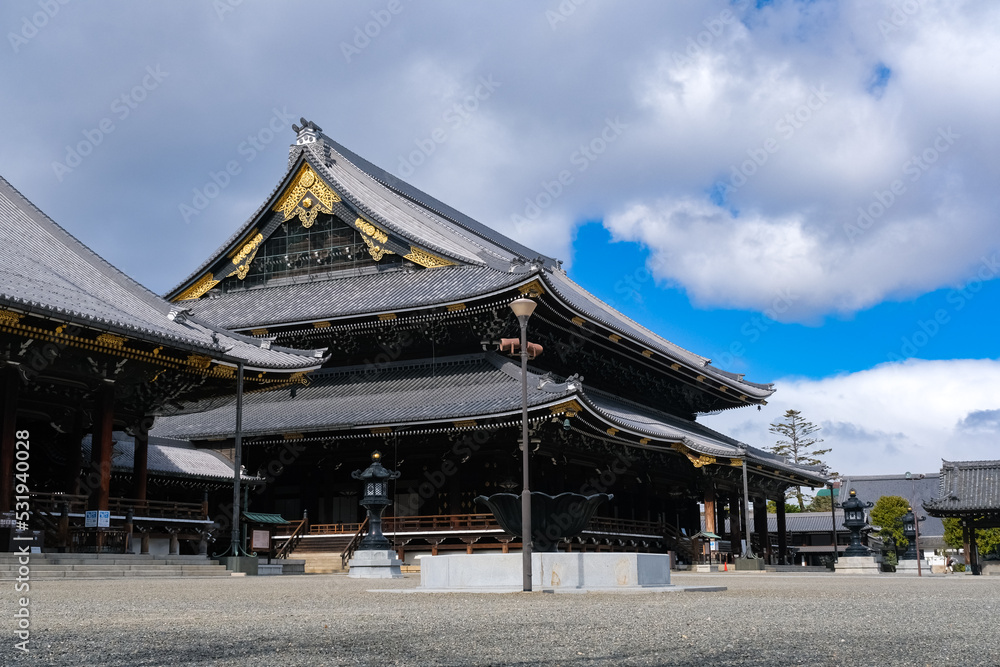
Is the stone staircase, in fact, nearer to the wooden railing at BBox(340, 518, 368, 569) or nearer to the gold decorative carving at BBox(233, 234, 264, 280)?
the wooden railing at BBox(340, 518, 368, 569)

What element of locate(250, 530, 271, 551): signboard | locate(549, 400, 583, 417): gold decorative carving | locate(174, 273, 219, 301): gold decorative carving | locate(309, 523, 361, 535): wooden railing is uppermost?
locate(174, 273, 219, 301): gold decorative carving

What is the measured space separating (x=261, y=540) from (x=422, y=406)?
6424 mm

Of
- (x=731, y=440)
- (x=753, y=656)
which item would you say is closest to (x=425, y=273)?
(x=731, y=440)

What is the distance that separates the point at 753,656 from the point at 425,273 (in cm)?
2999

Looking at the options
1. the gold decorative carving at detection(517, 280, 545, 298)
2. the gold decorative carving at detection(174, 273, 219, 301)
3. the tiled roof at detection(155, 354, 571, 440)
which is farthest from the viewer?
the gold decorative carving at detection(174, 273, 219, 301)

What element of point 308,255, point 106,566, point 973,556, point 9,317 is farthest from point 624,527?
point 9,317

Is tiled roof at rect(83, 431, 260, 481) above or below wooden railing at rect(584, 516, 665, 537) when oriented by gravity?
above

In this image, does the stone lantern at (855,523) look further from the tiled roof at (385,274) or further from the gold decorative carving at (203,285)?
the gold decorative carving at (203,285)

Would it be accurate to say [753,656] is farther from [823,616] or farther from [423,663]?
[823,616]

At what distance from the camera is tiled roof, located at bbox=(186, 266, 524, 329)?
108ft

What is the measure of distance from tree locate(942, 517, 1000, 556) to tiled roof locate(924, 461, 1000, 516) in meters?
15.8

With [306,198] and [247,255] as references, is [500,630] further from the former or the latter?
[247,255]

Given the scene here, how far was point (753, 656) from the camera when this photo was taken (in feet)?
22.4

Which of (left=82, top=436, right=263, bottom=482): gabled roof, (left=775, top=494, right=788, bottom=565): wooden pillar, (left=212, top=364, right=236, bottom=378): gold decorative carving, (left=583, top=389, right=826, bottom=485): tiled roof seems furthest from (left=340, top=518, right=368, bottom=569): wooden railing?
(left=775, top=494, right=788, bottom=565): wooden pillar
